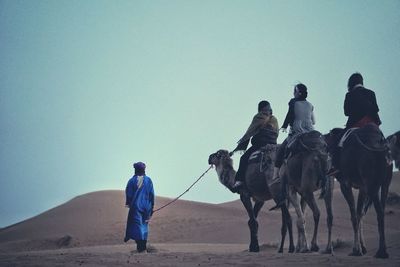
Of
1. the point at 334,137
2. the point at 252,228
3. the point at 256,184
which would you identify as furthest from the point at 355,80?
the point at 252,228

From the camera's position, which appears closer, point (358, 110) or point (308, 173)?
point (358, 110)

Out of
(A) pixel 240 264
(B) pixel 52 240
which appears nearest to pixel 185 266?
(A) pixel 240 264

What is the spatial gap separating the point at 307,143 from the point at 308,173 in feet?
2.24

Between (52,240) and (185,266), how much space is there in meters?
23.1

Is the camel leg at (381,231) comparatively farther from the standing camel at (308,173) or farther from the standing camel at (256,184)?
the standing camel at (256,184)

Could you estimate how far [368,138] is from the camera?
891 cm

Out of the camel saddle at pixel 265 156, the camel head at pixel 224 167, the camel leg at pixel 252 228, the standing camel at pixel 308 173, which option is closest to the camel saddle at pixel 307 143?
the standing camel at pixel 308 173

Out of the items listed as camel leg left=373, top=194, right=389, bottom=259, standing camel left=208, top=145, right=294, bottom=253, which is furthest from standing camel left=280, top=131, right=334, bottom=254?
camel leg left=373, top=194, right=389, bottom=259

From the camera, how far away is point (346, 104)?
997 cm

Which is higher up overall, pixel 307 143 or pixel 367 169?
pixel 307 143

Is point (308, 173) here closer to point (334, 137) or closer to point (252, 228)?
point (334, 137)

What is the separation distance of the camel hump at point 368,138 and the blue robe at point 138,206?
247 inches

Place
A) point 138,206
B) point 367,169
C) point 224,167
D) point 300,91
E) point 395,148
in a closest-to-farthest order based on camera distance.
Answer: point 367,169 → point 395,148 → point 300,91 → point 138,206 → point 224,167

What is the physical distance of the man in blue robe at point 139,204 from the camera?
42.3 feet
